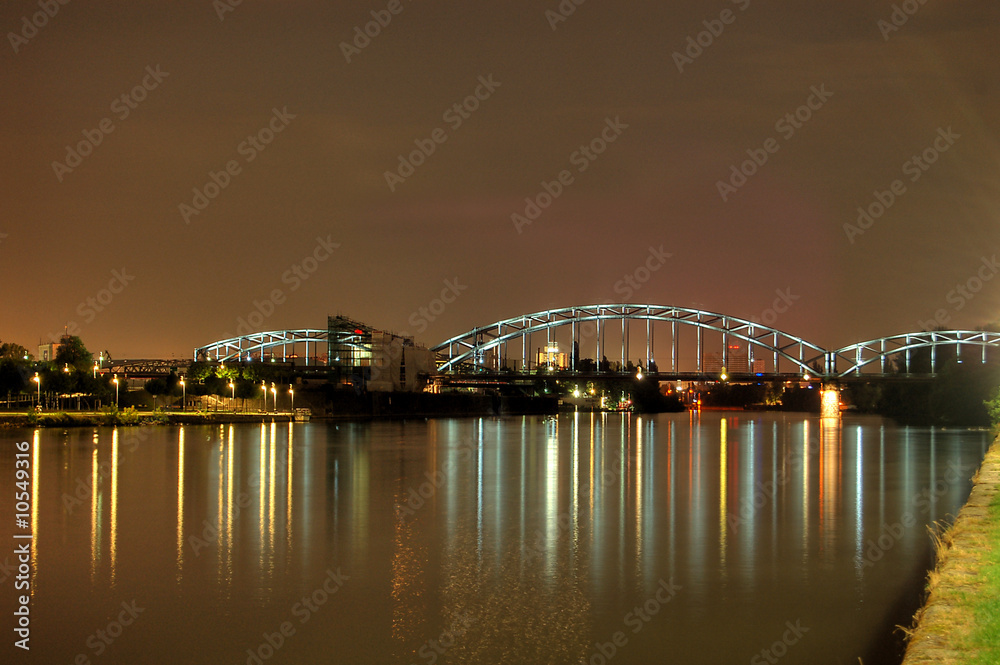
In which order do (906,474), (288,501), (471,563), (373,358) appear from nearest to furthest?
(471,563) < (288,501) < (906,474) < (373,358)

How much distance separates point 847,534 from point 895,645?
7.54 metres

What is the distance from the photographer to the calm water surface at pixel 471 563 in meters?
10.9

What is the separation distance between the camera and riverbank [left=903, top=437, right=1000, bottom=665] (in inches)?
324

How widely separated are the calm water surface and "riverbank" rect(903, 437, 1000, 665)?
879 mm

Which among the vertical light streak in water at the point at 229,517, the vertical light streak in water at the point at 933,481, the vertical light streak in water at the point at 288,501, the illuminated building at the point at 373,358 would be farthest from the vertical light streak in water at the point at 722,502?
the illuminated building at the point at 373,358

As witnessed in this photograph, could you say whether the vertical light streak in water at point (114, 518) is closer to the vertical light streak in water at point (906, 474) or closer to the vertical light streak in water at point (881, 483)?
the vertical light streak in water at point (881, 483)

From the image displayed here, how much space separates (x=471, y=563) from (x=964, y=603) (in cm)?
737

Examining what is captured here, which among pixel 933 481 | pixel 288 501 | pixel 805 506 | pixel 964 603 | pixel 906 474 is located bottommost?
pixel 906 474

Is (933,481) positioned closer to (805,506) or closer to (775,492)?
(775,492)

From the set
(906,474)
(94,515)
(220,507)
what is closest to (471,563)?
(220,507)

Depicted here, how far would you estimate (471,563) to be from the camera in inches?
594

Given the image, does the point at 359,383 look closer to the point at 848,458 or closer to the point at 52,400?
the point at 52,400

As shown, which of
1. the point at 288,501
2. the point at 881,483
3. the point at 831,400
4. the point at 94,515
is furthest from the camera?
the point at 831,400

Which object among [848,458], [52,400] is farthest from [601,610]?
[52,400]
